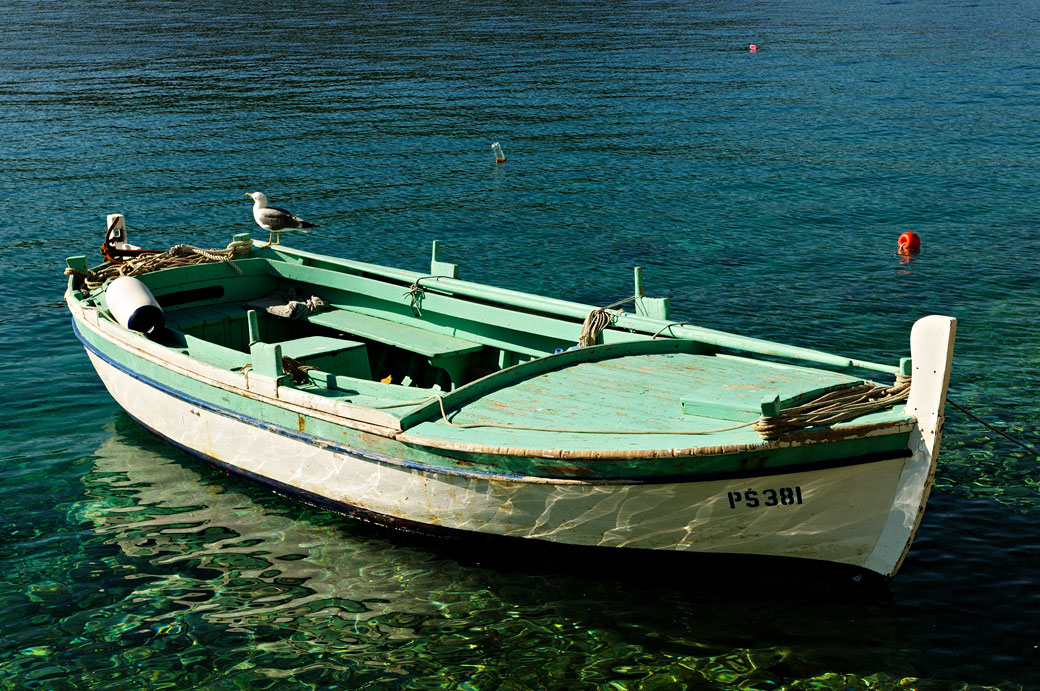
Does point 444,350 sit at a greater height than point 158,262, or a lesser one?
lesser

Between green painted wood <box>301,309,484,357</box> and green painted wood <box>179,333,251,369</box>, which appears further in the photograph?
green painted wood <box>301,309,484,357</box>

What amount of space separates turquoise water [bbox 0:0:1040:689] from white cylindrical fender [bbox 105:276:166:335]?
1755 millimetres

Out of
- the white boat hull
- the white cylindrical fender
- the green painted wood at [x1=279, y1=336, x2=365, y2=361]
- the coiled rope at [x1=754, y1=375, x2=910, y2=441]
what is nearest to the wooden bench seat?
the green painted wood at [x1=279, y1=336, x2=365, y2=361]

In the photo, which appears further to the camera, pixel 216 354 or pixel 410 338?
pixel 410 338

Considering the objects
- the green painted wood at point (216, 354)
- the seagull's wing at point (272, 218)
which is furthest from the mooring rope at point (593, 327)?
the seagull's wing at point (272, 218)

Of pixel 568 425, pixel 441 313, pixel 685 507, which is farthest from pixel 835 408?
pixel 441 313

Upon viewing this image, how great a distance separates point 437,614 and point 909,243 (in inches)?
634

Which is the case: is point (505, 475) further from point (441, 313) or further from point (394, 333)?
point (394, 333)

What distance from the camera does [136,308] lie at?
1264cm

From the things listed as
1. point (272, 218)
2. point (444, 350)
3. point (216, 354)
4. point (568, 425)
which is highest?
point (272, 218)

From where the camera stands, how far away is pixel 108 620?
9664 millimetres

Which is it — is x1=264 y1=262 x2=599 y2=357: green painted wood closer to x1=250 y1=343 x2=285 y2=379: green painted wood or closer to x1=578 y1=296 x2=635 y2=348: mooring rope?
x1=578 y1=296 x2=635 y2=348: mooring rope

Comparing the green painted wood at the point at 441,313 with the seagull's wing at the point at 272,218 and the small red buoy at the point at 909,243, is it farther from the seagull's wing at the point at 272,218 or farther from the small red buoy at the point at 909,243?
the small red buoy at the point at 909,243

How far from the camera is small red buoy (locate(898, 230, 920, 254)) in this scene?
22.0 m
